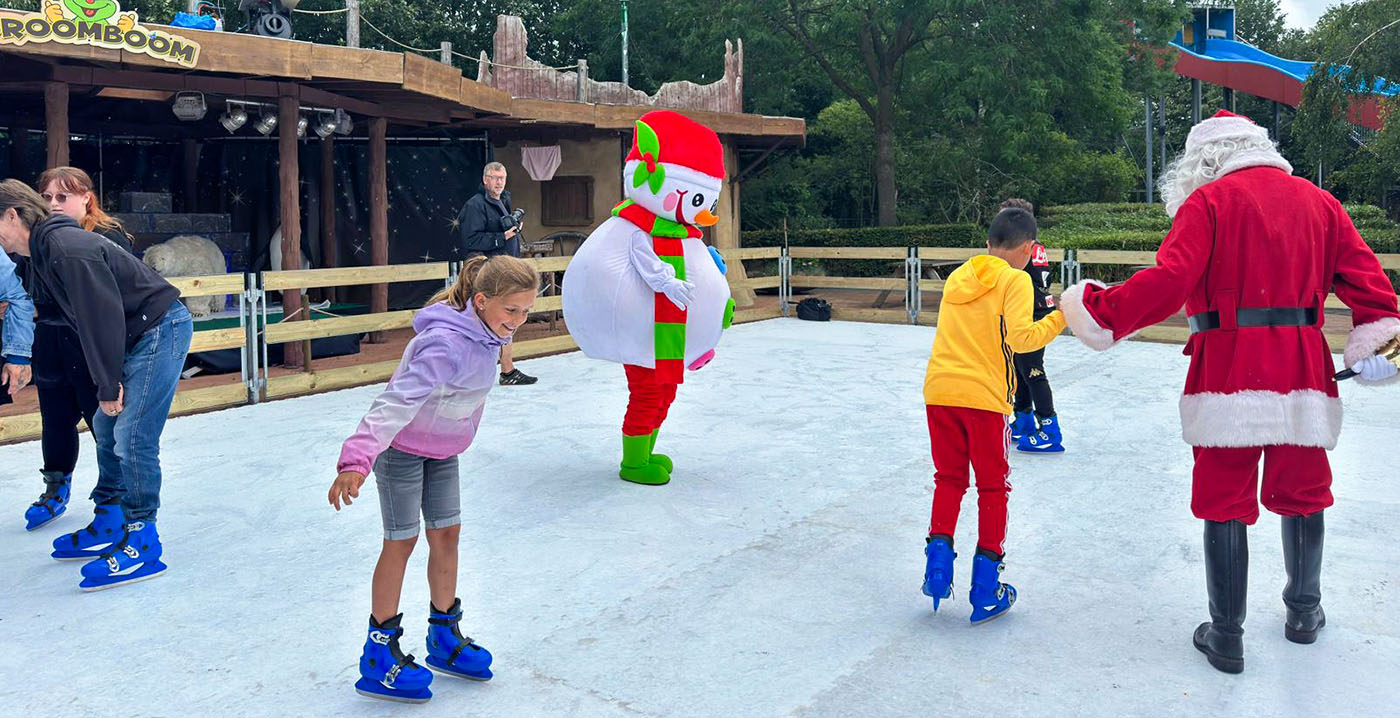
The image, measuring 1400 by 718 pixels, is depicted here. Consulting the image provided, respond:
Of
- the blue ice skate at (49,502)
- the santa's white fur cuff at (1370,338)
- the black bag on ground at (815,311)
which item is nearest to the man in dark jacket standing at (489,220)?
the blue ice skate at (49,502)

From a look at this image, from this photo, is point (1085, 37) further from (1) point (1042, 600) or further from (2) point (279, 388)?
(1) point (1042, 600)

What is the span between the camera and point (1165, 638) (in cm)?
386

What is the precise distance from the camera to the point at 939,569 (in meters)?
4.00

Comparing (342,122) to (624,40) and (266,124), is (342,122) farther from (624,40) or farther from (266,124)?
(624,40)

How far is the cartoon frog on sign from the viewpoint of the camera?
7598 millimetres

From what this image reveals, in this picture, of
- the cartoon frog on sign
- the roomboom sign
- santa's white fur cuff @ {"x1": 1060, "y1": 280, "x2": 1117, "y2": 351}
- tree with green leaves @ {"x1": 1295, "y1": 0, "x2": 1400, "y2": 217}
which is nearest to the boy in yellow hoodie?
santa's white fur cuff @ {"x1": 1060, "y1": 280, "x2": 1117, "y2": 351}

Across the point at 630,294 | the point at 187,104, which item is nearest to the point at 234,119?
the point at 187,104

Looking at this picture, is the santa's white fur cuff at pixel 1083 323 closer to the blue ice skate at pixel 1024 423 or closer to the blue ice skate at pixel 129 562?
the blue ice skate at pixel 1024 423

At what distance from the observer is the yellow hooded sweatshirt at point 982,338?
13.1 feet

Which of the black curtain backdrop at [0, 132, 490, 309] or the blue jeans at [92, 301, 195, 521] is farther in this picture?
the black curtain backdrop at [0, 132, 490, 309]

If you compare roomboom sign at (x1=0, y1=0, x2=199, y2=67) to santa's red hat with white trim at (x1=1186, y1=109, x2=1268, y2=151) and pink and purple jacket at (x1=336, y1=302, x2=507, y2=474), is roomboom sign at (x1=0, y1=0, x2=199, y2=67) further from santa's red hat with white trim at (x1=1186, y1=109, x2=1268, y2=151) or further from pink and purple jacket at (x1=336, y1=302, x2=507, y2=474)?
santa's red hat with white trim at (x1=1186, y1=109, x2=1268, y2=151)

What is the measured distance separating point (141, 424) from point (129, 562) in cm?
54

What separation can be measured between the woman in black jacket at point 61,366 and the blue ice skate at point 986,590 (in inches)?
138

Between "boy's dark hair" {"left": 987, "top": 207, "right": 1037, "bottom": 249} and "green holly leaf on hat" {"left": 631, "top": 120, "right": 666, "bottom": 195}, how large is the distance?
7.60 ft
